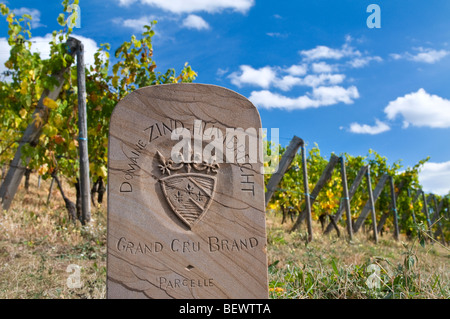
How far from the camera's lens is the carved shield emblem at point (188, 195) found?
238cm

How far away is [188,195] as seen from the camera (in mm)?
2396

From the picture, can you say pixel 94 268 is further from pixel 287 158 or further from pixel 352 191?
pixel 352 191

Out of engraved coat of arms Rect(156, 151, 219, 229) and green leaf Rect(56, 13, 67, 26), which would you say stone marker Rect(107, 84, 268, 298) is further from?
green leaf Rect(56, 13, 67, 26)

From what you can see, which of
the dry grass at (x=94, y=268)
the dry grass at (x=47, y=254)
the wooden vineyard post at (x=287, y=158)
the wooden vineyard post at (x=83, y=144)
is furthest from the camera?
the wooden vineyard post at (x=287, y=158)

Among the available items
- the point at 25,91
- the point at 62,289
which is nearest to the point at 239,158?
the point at 62,289

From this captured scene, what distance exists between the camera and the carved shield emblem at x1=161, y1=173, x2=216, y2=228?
2.38 metres

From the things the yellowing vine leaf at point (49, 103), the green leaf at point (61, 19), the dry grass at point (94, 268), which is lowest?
the dry grass at point (94, 268)

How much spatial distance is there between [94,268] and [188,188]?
2.42 m

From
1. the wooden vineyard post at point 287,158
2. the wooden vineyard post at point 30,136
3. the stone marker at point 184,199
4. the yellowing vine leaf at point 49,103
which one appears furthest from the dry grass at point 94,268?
the yellowing vine leaf at point 49,103

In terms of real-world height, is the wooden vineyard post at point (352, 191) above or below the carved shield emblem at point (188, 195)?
above

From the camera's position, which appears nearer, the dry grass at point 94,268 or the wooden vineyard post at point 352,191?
the dry grass at point 94,268

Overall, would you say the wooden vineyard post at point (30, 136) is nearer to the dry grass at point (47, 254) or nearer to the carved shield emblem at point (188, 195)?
the dry grass at point (47, 254)

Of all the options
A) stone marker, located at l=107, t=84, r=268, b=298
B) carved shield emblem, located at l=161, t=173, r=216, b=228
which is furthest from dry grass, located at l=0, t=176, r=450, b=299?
carved shield emblem, located at l=161, t=173, r=216, b=228
